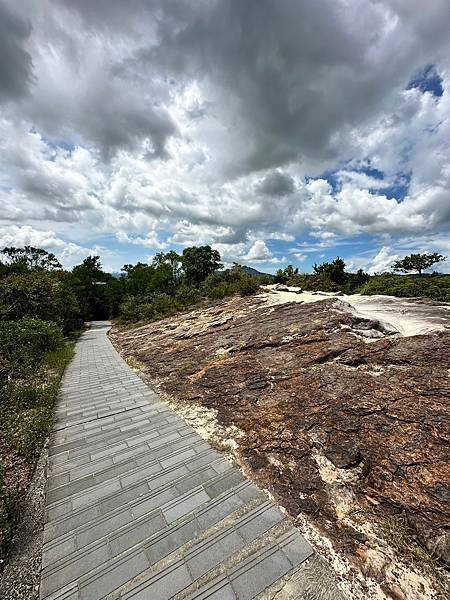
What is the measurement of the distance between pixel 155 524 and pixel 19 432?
271 cm

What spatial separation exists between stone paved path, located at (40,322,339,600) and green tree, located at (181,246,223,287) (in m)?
26.9

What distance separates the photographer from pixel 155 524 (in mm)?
2178

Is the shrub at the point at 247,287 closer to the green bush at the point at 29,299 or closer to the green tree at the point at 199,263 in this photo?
the green bush at the point at 29,299

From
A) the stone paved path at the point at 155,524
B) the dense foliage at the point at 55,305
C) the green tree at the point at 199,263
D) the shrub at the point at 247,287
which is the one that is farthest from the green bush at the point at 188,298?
the stone paved path at the point at 155,524

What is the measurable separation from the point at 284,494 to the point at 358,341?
3931 mm

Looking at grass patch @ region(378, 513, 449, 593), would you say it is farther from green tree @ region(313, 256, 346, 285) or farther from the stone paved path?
green tree @ region(313, 256, 346, 285)

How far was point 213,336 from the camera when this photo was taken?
8688 millimetres

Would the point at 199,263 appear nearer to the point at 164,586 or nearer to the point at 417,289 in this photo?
the point at 417,289

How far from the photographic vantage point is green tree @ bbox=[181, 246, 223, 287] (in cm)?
3008

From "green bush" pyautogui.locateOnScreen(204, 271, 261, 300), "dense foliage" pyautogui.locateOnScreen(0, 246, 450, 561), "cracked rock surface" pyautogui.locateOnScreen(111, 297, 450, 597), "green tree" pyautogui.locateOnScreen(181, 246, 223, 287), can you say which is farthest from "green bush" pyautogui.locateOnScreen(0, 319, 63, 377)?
"green tree" pyautogui.locateOnScreen(181, 246, 223, 287)

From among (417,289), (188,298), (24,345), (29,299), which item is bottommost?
(24,345)

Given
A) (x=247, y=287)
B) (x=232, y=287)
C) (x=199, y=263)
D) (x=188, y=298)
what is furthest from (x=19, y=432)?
(x=199, y=263)

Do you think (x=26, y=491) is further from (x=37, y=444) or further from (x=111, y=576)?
(x=111, y=576)

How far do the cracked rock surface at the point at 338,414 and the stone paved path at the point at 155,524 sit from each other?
1.18 ft
